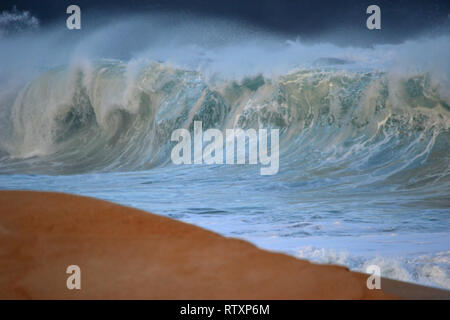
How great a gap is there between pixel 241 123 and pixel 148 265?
6072 mm

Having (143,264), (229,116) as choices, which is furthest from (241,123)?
(143,264)

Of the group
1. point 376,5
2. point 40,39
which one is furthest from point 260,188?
point 40,39

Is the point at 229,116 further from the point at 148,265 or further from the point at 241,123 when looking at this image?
the point at 148,265

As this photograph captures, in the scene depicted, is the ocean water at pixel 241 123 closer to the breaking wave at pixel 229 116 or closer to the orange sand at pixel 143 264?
the breaking wave at pixel 229 116

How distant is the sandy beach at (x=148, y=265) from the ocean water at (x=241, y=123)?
200 cm

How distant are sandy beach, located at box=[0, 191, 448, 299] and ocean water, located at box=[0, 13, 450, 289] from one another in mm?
2002

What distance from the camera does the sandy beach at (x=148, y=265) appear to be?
4.96 feet

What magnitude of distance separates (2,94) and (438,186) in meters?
Result: 6.71

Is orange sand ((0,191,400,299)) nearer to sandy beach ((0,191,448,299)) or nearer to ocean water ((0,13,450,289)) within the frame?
sandy beach ((0,191,448,299))

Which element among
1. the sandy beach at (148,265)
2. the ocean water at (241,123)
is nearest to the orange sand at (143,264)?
the sandy beach at (148,265)

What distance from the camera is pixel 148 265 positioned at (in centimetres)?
172
